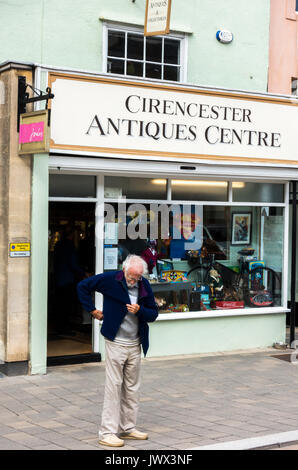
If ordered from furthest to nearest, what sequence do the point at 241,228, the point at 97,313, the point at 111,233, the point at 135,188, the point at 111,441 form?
the point at 241,228 → the point at 135,188 → the point at 111,233 → the point at 97,313 → the point at 111,441

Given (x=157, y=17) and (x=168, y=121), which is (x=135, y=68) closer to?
(x=157, y=17)

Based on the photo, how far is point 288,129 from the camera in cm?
1191

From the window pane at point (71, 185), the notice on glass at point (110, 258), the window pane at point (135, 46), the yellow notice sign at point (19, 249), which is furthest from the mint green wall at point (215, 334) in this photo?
the window pane at point (135, 46)

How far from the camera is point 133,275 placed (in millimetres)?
6660

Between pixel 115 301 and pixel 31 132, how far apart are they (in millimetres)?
3259

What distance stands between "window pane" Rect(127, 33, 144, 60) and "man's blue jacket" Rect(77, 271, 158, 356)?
5.66 metres

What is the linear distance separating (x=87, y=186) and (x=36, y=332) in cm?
242

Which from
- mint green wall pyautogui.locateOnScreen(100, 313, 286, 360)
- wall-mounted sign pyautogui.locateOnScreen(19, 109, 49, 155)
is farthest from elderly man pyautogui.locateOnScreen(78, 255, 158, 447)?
mint green wall pyautogui.locateOnScreen(100, 313, 286, 360)

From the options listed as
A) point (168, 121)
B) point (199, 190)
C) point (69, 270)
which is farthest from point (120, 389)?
point (199, 190)

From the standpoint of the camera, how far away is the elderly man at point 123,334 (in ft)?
21.8

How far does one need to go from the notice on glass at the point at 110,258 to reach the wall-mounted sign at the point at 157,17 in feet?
11.1

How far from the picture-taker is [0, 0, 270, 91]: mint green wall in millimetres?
10312

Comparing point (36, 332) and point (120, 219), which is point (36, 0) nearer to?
point (120, 219)

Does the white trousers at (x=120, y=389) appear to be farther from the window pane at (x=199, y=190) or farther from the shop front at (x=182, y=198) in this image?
the window pane at (x=199, y=190)
